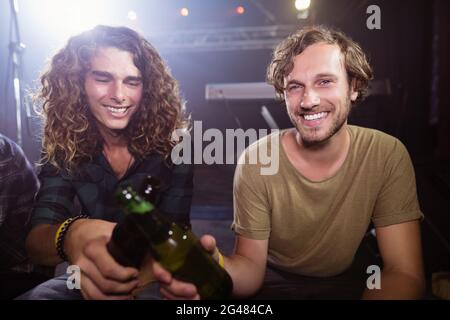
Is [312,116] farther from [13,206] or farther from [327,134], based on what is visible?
[13,206]

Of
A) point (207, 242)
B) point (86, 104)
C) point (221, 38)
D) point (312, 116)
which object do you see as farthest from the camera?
point (221, 38)

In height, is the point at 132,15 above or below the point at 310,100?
above

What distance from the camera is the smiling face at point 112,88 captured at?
131cm

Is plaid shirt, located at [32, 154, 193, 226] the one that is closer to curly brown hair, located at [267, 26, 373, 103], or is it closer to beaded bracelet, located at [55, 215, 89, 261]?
beaded bracelet, located at [55, 215, 89, 261]

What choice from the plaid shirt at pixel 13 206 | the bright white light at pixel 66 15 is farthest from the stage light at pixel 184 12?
the plaid shirt at pixel 13 206

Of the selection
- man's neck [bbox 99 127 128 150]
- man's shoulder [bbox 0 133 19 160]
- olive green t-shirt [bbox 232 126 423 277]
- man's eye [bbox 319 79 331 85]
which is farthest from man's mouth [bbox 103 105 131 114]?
man's eye [bbox 319 79 331 85]

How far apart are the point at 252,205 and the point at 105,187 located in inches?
20.9

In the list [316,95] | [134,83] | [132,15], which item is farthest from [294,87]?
[132,15]

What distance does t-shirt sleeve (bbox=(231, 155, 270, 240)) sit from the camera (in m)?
1.19

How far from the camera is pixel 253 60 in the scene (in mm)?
3834

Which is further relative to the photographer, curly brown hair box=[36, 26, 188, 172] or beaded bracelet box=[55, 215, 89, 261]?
curly brown hair box=[36, 26, 188, 172]

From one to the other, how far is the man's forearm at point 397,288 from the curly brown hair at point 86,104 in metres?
0.83

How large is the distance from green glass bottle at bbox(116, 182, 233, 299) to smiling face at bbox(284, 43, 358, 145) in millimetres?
636
